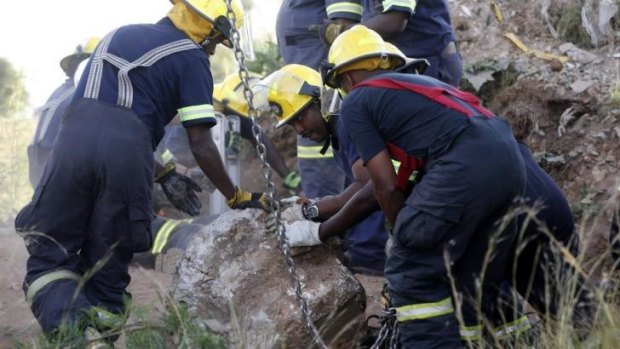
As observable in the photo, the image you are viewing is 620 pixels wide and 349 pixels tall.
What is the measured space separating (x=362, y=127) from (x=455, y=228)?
0.62 metres

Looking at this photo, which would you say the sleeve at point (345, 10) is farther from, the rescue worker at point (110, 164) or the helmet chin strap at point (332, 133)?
the rescue worker at point (110, 164)

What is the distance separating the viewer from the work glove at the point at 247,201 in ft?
17.3

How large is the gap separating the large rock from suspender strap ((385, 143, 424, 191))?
93 cm

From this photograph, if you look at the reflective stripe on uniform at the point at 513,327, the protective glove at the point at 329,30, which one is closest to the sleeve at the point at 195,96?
the protective glove at the point at 329,30

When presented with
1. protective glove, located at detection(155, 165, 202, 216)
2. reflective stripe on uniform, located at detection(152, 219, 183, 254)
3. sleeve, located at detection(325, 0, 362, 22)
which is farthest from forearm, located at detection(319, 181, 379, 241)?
reflective stripe on uniform, located at detection(152, 219, 183, 254)

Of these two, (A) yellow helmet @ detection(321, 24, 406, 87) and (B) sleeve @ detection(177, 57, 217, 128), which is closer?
(A) yellow helmet @ detection(321, 24, 406, 87)

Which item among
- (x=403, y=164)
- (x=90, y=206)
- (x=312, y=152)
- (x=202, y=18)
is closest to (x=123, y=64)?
(x=202, y=18)

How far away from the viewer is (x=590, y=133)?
671 centimetres

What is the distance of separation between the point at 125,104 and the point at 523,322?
7.54 ft

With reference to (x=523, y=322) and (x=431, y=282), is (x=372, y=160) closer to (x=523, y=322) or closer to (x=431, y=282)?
(x=431, y=282)

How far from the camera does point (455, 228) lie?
407 centimetres

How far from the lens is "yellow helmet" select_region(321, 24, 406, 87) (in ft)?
14.8

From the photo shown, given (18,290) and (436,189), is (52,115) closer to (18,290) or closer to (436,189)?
(18,290)

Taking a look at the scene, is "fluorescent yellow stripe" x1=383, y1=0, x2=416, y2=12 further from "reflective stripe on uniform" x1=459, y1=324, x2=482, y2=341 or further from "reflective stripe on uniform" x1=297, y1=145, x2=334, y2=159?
"reflective stripe on uniform" x1=459, y1=324, x2=482, y2=341
